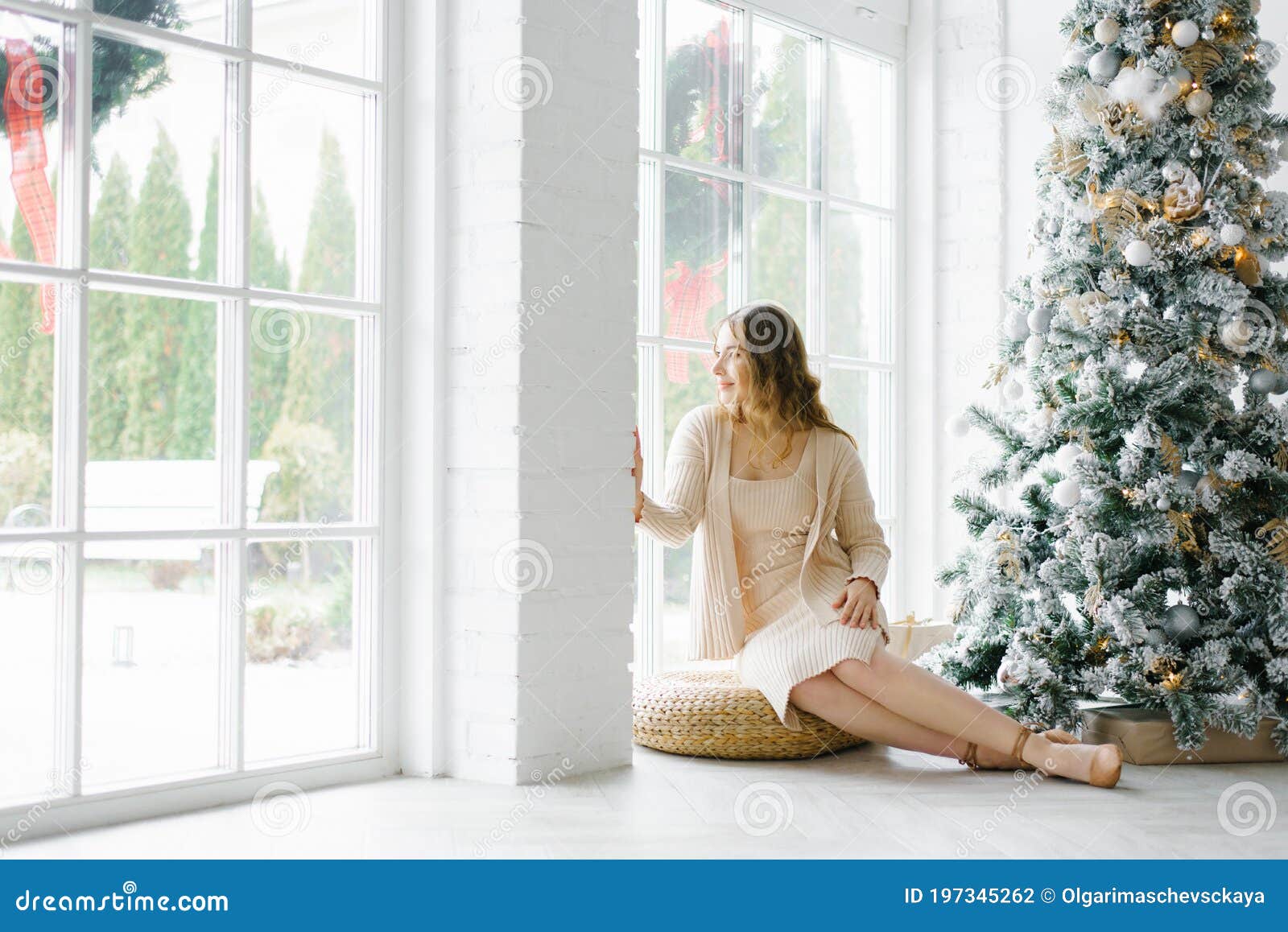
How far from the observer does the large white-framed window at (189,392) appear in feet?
7.22

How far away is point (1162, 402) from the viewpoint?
2.96 meters

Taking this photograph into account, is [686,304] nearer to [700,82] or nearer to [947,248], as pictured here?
[700,82]

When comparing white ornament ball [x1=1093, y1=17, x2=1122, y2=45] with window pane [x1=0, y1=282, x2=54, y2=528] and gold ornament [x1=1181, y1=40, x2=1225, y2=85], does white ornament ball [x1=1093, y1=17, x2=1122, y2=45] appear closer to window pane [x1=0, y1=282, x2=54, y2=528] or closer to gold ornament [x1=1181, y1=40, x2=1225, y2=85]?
gold ornament [x1=1181, y1=40, x2=1225, y2=85]

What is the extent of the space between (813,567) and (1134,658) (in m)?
0.78

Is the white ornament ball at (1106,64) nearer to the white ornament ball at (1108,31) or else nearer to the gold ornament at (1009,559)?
the white ornament ball at (1108,31)

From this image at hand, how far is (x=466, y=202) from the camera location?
269 cm

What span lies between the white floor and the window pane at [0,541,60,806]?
9cm
